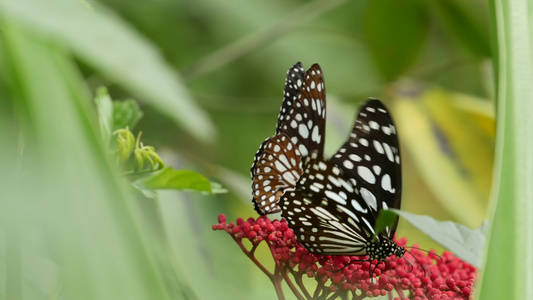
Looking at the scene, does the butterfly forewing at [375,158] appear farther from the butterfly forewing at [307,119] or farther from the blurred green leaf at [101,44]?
the blurred green leaf at [101,44]

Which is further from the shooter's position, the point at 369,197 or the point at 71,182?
the point at 369,197

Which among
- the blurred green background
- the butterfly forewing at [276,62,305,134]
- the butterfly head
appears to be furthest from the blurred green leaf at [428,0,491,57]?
the butterfly head

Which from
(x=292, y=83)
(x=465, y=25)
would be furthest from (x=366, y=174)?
(x=465, y=25)

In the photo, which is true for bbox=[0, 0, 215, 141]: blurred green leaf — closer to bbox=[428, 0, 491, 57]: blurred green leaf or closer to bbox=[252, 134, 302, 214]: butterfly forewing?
bbox=[252, 134, 302, 214]: butterfly forewing

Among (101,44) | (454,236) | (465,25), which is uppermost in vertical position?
A: (465,25)

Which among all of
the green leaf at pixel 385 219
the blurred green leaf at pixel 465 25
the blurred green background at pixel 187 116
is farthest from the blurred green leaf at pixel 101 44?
the blurred green leaf at pixel 465 25

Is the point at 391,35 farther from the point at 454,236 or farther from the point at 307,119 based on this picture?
the point at 454,236

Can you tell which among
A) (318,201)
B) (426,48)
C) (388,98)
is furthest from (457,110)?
(318,201)
